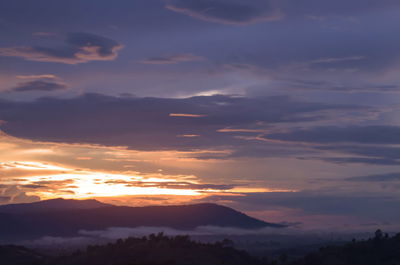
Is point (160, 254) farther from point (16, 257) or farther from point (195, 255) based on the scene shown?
point (16, 257)

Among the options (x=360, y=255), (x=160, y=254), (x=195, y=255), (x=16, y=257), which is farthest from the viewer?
(x=16, y=257)

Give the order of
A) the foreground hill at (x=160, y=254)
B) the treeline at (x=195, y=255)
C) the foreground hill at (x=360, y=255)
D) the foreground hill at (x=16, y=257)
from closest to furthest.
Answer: the foreground hill at (x=160, y=254), the treeline at (x=195, y=255), the foreground hill at (x=360, y=255), the foreground hill at (x=16, y=257)

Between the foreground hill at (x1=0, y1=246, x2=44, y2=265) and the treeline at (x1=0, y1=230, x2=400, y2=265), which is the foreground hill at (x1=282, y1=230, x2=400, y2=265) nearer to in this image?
the treeline at (x1=0, y1=230, x2=400, y2=265)

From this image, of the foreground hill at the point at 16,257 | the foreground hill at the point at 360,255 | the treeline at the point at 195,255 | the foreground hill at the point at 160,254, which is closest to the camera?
the foreground hill at the point at 160,254

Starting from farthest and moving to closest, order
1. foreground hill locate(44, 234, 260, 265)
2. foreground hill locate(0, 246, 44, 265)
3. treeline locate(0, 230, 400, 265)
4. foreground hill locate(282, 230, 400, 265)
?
1. foreground hill locate(0, 246, 44, 265)
2. foreground hill locate(282, 230, 400, 265)
3. treeline locate(0, 230, 400, 265)
4. foreground hill locate(44, 234, 260, 265)

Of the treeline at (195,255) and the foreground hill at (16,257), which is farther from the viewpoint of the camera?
the foreground hill at (16,257)

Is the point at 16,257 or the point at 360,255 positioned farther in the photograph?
the point at 16,257

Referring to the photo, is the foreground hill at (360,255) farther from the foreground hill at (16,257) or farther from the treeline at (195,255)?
the foreground hill at (16,257)

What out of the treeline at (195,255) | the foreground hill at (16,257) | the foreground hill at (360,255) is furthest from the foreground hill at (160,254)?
the foreground hill at (360,255)

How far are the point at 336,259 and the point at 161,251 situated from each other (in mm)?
24586

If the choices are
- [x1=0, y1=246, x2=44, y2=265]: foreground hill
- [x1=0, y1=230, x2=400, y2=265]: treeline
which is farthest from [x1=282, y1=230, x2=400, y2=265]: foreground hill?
[x1=0, y1=246, x2=44, y2=265]: foreground hill

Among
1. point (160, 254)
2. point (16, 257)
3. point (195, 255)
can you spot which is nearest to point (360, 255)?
point (195, 255)

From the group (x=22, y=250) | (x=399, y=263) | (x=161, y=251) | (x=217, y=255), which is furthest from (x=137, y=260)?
(x=22, y=250)

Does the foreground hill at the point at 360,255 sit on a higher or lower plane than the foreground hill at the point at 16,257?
higher
